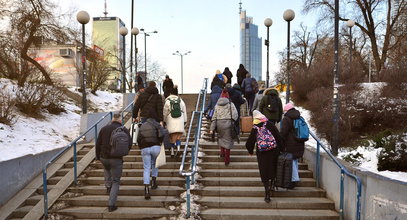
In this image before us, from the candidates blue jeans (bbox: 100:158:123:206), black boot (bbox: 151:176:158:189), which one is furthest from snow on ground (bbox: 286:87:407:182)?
blue jeans (bbox: 100:158:123:206)

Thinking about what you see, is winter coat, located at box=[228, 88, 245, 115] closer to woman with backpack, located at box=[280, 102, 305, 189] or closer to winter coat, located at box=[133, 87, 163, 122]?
winter coat, located at box=[133, 87, 163, 122]

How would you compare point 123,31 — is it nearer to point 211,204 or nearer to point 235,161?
point 235,161

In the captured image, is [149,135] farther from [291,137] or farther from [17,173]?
[17,173]

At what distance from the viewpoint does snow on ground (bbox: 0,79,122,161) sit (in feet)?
27.7

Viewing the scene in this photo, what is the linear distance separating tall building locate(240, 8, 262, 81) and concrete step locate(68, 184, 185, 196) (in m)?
146

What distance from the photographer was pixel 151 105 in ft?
24.5

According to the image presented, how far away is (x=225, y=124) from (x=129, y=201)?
271 cm

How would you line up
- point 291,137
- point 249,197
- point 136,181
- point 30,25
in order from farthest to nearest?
point 30,25
point 136,181
point 249,197
point 291,137

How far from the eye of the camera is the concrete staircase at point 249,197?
19.8ft

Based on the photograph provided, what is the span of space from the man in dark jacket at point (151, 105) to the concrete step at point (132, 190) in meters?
1.48

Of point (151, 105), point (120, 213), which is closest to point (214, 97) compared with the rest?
point (151, 105)

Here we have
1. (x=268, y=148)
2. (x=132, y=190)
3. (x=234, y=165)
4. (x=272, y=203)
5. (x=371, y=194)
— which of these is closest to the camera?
(x=371, y=194)

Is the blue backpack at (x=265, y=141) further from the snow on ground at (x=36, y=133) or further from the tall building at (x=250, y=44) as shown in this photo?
the tall building at (x=250, y=44)

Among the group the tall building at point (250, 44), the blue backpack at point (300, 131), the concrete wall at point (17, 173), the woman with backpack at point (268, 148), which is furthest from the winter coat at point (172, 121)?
the tall building at point (250, 44)
